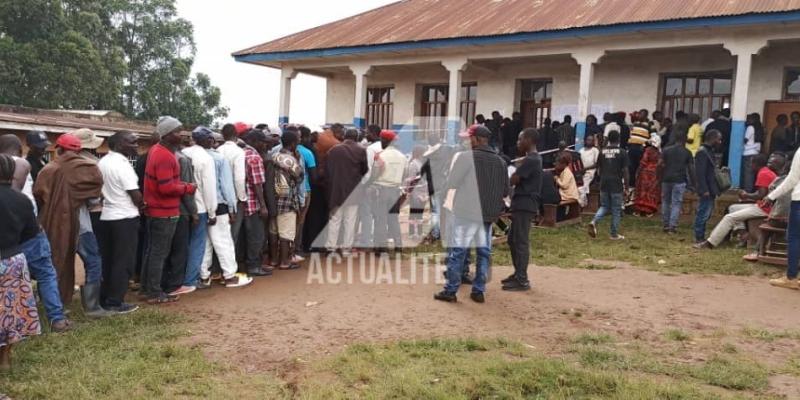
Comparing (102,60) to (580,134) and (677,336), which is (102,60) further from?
(677,336)

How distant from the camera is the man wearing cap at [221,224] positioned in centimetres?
642

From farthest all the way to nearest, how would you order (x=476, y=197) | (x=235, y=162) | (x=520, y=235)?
(x=235, y=162), (x=520, y=235), (x=476, y=197)

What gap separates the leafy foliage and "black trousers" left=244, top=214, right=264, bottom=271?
896 inches

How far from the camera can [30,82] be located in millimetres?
25953

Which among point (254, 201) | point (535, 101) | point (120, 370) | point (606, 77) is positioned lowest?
point (120, 370)

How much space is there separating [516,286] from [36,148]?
192 inches

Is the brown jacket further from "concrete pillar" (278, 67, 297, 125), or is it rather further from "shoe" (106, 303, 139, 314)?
"concrete pillar" (278, 67, 297, 125)

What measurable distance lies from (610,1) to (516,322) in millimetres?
10453

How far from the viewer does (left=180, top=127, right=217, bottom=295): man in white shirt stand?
20.5ft

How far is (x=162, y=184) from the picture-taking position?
5.73 metres

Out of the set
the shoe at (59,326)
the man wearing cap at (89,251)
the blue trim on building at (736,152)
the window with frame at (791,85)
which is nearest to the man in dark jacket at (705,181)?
the blue trim on building at (736,152)

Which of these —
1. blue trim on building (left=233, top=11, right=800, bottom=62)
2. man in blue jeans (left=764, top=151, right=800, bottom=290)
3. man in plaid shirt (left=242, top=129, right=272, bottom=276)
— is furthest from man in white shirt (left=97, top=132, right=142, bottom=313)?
blue trim on building (left=233, top=11, right=800, bottom=62)

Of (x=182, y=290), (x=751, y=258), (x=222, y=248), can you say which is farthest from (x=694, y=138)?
(x=182, y=290)

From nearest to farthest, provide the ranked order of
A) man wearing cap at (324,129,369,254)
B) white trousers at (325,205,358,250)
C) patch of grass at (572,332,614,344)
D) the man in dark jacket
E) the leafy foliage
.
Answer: patch of grass at (572,332,614,344) → man wearing cap at (324,129,369,254) → white trousers at (325,205,358,250) → the man in dark jacket → the leafy foliage
